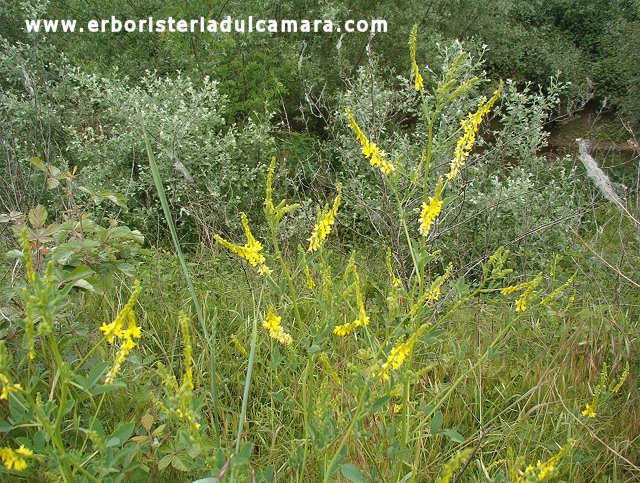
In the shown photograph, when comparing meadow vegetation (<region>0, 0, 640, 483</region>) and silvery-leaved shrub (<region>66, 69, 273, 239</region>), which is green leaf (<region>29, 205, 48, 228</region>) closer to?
meadow vegetation (<region>0, 0, 640, 483</region>)

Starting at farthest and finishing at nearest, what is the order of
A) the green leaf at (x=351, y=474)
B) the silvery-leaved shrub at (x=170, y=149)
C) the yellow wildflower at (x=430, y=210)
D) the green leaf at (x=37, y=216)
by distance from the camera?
the silvery-leaved shrub at (x=170, y=149) → the green leaf at (x=37, y=216) → the yellow wildflower at (x=430, y=210) → the green leaf at (x=351, y=474)

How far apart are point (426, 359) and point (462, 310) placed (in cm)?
48

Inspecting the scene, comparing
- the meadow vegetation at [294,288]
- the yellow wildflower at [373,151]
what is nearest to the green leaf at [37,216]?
the meadow vegetation at [294,288]

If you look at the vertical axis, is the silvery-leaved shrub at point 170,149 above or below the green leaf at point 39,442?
below

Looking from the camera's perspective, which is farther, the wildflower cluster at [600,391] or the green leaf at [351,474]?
the wildflower cluster at [600,391]

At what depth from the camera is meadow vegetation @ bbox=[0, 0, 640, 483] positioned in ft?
4.13

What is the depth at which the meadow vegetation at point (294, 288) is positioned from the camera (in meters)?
1.26

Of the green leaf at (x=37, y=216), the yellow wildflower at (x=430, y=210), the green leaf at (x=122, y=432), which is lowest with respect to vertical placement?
the green leaf at (x=122, y=432)

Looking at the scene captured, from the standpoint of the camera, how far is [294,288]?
284 cm

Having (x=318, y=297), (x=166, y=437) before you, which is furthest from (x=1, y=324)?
(x=318, y=297)

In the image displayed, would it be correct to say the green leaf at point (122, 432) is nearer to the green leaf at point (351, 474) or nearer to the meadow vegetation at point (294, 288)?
the meadow vegetation at point (294, 288)

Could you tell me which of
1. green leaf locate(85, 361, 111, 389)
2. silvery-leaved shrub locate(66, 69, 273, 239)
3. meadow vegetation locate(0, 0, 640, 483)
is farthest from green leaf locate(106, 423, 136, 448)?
silvery-leaved shrub locate(66, 69, 273, 239)

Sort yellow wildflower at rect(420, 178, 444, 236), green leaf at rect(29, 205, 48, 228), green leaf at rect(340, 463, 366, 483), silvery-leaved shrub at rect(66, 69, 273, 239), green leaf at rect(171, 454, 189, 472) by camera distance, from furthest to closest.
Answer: silvery-leaved shrub at rect(66, 69, 273, 239) < green leaf at rect(29, 205, 48, 228) < green leaf at rect(171, 454, 189, 472) < yellow wildflower at rect(420, 178, 444, 236) < green leaf at rect(340, 463, 366, 483)

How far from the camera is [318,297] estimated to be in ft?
4.51
